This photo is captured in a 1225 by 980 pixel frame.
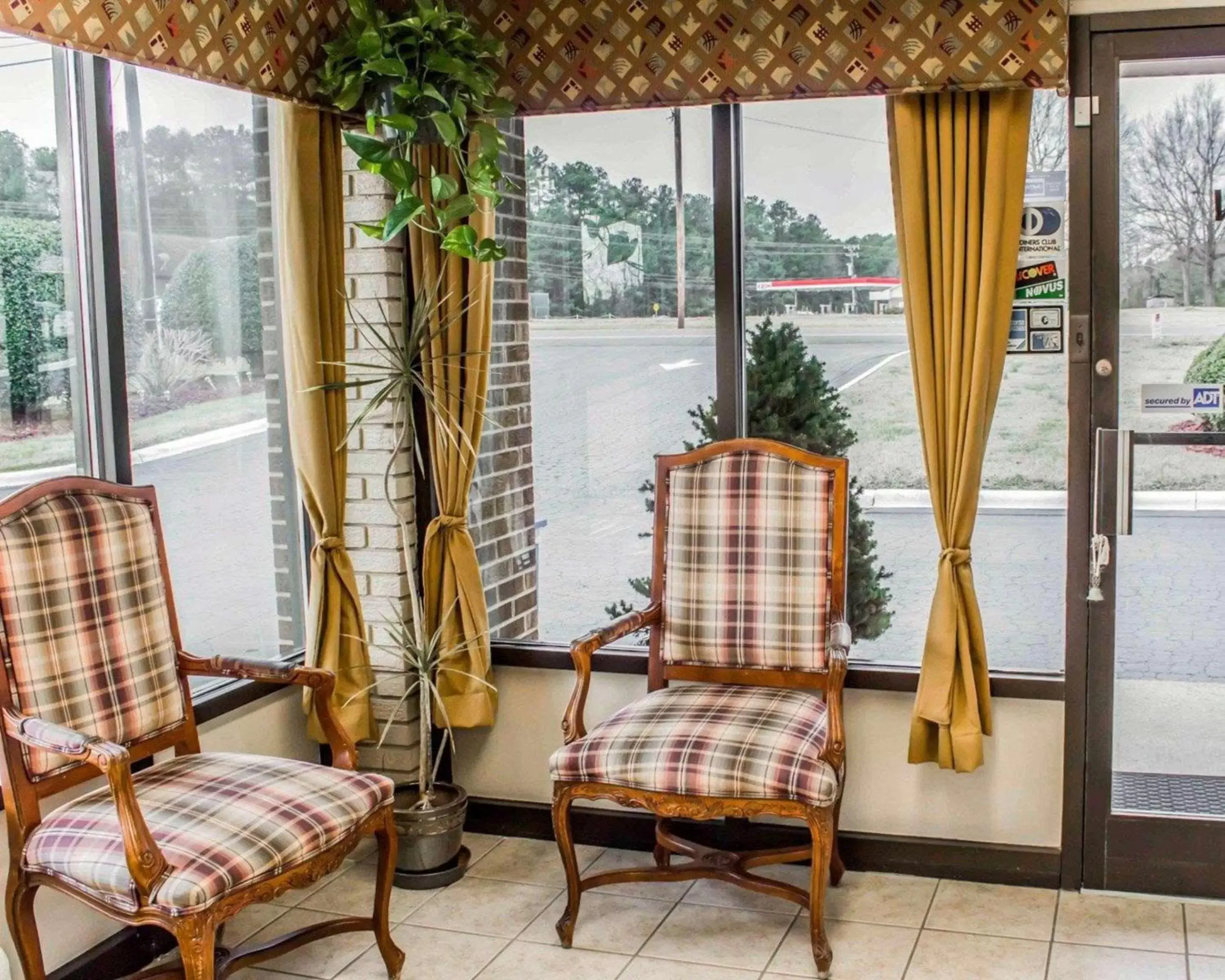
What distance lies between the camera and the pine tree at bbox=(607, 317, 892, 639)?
3.68 meters

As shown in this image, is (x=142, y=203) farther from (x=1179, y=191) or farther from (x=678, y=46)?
(x=1179, y=191)

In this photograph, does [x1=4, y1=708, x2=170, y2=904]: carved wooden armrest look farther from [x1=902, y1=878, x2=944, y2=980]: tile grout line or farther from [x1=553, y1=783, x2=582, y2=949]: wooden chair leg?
[x1=902, y1=878, x2=944, y2=980]: tile grout line

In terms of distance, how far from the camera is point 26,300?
9.77 feet

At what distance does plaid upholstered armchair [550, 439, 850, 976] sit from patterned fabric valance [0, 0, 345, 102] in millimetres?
1397

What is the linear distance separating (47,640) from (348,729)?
1151 millimetres

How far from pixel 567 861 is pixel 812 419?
1.35m

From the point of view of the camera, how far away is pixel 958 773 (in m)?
3.57

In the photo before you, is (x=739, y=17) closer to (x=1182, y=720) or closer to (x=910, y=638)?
(x=910, y=638)

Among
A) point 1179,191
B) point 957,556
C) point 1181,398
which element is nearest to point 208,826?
point 957,556

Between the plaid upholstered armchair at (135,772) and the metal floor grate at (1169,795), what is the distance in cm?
187

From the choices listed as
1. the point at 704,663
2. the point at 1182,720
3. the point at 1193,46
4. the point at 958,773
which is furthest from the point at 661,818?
the point at 1193,46

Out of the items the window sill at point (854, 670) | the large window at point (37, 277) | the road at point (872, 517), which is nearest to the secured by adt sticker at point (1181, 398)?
the road at point (872, 517)

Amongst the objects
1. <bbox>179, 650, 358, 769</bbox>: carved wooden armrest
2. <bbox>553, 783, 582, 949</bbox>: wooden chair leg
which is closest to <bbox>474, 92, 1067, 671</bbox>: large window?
<bbox>553, 783, 582, 949</bbox>: wooden chair leg

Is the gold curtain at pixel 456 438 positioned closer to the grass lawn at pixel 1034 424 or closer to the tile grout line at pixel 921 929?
the grass lawn at pixel 1034 424
